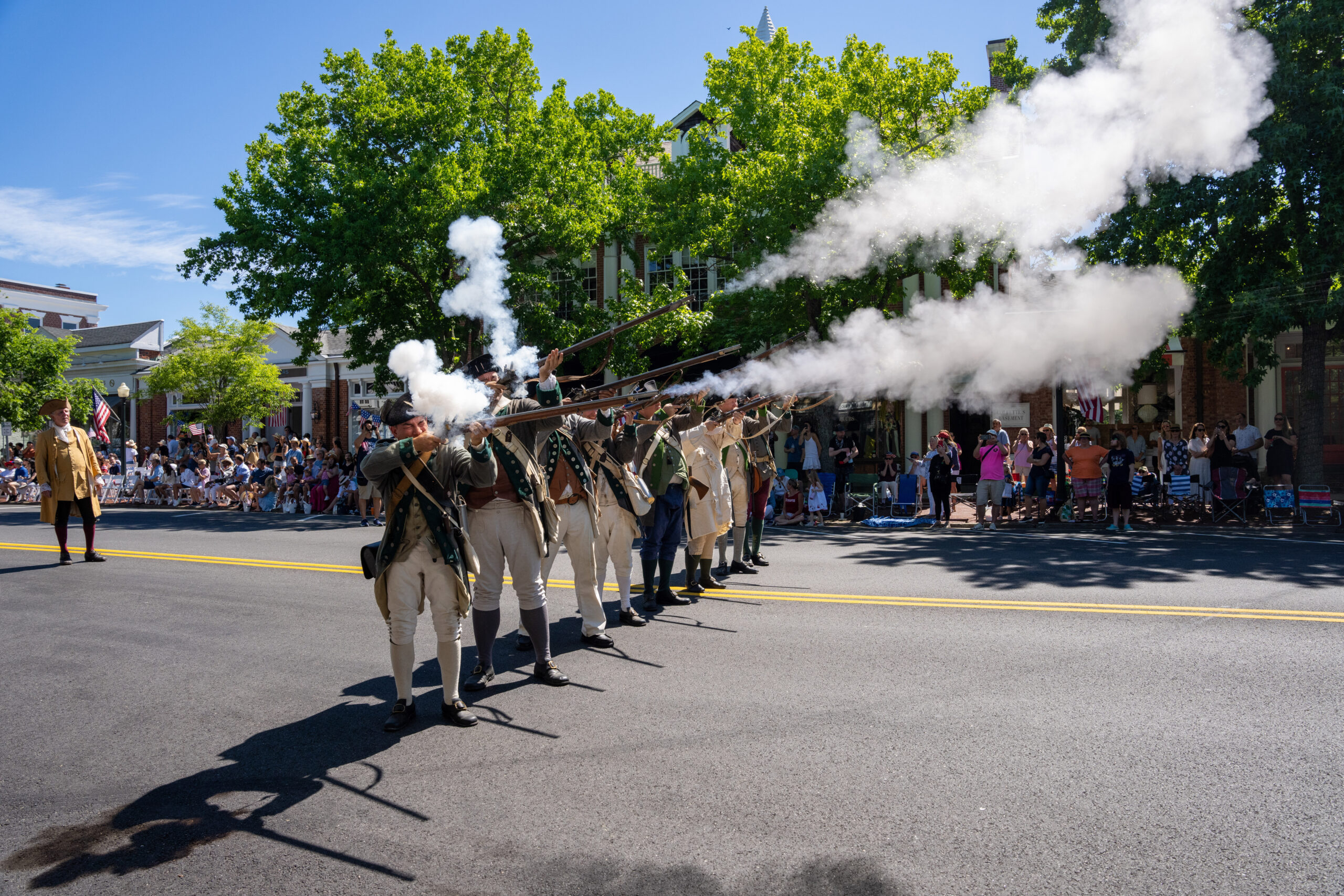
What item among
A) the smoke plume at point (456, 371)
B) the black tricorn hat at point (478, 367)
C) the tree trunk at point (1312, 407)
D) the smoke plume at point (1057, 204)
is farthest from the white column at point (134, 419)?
the tree trunk at point (1312, 407)

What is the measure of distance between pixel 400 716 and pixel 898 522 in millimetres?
13838

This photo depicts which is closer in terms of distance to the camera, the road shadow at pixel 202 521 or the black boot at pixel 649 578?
the black boot at pixel 649 578

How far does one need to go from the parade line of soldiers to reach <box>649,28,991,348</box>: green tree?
11299 millimetres

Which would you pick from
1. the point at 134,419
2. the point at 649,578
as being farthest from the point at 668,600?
the point at 134,419

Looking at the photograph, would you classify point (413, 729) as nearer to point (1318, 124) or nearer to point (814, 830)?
point (814, 830)

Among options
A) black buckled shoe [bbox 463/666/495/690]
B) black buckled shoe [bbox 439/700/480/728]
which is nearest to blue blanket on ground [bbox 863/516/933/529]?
black buckled shoe [bbox 463/666/495/690]

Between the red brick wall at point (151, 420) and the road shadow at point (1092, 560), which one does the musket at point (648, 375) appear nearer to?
the road shadow at point (1092, 560)

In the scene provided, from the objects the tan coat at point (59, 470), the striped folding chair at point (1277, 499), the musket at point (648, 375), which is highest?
the musket at point (648, 375)

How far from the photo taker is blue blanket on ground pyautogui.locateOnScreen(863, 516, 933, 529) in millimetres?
17719

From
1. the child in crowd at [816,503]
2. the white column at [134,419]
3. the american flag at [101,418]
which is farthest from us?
the white column at [134,419]

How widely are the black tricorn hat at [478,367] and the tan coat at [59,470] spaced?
7.65 m

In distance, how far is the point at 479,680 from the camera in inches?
241

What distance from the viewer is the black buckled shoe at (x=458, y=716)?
5320 mm

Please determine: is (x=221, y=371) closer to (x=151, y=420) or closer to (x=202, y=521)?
(x=151, y=420)
